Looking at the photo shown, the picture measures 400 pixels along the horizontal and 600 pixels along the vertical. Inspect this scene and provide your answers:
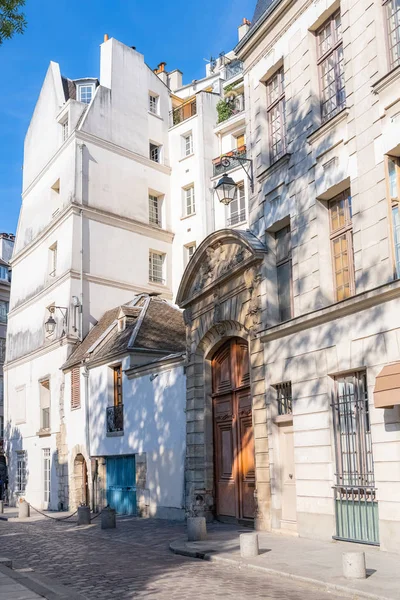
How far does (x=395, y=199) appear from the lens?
35.0 feet

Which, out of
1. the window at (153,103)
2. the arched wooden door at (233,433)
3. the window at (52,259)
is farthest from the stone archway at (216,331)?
the window at (153,103)

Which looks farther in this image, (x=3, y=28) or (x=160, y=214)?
(x=160, y=214)

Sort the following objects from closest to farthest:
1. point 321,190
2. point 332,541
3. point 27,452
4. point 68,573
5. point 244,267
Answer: point 68,573
point 332,541
point 321,190
point 244,267
point 27,452

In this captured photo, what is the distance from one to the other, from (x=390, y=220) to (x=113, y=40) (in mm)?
23766

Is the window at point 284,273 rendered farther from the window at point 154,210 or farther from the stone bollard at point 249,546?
the window at point 154,210

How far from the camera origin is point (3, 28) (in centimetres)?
901

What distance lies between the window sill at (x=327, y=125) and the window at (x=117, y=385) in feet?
38.8

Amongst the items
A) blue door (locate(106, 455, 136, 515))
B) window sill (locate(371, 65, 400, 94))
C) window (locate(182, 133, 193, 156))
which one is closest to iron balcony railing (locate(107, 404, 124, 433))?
blue door (locate(106, 455, 136, 515))

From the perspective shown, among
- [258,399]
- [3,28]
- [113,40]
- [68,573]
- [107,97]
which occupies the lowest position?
[68,573]

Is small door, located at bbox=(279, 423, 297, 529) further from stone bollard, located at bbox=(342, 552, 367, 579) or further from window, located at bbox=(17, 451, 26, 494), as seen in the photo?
window, located at bbox=(17, 451, 26, 494)

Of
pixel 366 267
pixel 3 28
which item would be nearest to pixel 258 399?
pixel 366 267

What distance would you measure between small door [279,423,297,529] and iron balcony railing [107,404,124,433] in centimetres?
924

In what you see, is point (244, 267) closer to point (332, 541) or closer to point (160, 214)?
point (332, 541)

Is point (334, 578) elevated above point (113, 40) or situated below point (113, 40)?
below
